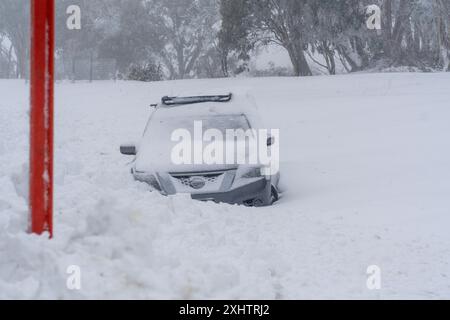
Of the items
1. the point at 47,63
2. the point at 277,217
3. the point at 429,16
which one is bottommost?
the point at 277,217

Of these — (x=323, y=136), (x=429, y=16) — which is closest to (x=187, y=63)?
(x=429, y=16)

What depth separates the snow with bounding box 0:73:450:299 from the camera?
3.72 meters

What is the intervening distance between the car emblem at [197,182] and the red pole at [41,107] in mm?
2998

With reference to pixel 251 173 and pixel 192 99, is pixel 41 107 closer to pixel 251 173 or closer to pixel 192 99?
pixel 251 173

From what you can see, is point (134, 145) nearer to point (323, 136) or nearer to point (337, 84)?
point (323, 136)

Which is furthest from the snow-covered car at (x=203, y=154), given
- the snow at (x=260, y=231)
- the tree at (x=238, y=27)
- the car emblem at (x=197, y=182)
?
the tree at (x=238, y=27)

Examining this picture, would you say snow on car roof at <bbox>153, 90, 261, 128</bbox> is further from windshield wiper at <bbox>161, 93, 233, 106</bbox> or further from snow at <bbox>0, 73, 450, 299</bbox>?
snow at <bbox>0, 73, 450, 299</bbox>

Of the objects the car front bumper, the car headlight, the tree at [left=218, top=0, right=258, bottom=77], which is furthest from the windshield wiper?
the tree at [left=218, top=0, right=258, bottom=77]

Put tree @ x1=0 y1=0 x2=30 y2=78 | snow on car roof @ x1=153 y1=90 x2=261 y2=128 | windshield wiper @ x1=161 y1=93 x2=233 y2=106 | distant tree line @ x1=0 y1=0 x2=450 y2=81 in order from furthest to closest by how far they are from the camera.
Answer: tree @ x1=0 y1=0 x2=30 y2=78 → distant tree line @ x1=0 y1=0 x2=450 y2=81 → windshield wiper @ x1=161 y1=93 x2=233 y2=106 → snow on car roof @ x1=153 y1=90 x2=261 y2=128

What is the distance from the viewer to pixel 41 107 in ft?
11.8

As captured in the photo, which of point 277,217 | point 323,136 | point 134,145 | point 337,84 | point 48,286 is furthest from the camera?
point 337,84

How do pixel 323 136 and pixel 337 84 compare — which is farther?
pixel 337 84

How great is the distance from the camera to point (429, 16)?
81.9 ft
